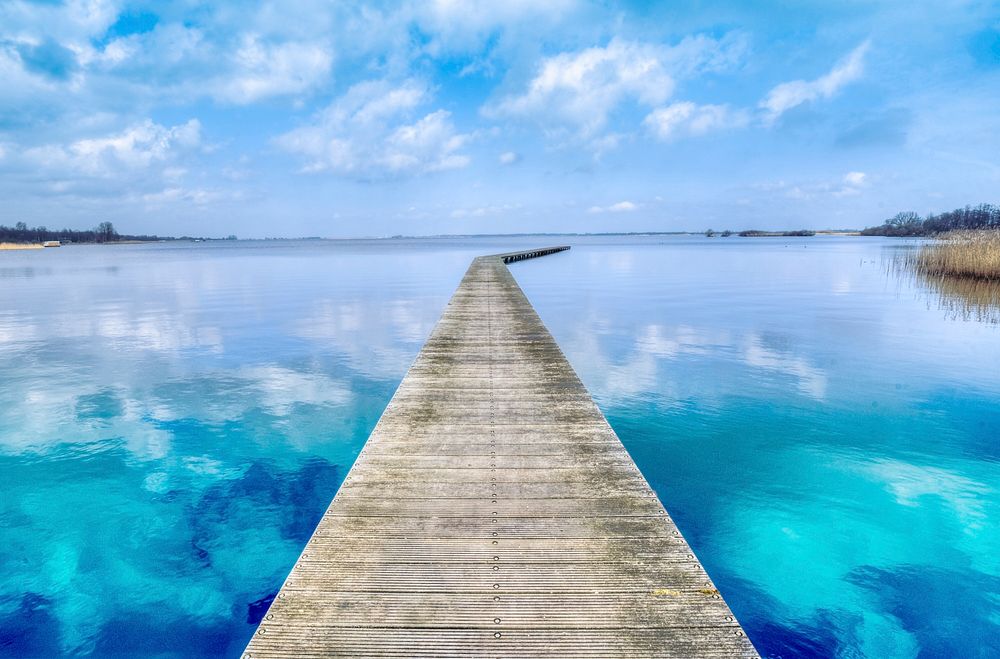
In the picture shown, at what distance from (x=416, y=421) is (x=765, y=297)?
76.9 feet

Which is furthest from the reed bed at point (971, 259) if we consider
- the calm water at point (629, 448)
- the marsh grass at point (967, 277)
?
the calm water at point (629, 448)

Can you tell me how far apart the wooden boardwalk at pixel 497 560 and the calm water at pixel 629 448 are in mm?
1842

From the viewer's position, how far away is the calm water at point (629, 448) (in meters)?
4.81

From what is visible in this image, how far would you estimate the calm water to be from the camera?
4.81m

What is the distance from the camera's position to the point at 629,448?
8.01m

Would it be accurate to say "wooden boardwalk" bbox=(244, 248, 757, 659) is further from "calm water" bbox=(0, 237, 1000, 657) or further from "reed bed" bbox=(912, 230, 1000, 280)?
"reed bed" bbox=(912, 230, 1000, 280)

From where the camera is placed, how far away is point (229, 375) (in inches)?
469

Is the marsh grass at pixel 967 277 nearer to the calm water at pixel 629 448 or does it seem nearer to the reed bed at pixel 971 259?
the reed bed at pixel 971 259

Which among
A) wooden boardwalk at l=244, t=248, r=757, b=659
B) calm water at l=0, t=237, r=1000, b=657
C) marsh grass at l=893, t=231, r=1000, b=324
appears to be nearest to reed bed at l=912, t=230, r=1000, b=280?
marsh grass at l=893, t=231, r=1000, b=324

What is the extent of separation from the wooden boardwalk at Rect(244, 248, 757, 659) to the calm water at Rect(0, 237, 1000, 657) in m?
1.84

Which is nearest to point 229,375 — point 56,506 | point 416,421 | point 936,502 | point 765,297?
point 56,506

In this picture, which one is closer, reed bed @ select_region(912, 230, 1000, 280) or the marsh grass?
the marsh grass

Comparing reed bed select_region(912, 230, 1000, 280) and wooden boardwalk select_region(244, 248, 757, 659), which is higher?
reed bed select_region(912, 230, 1000, 280)

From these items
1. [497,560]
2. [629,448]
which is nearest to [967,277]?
[629,448]
